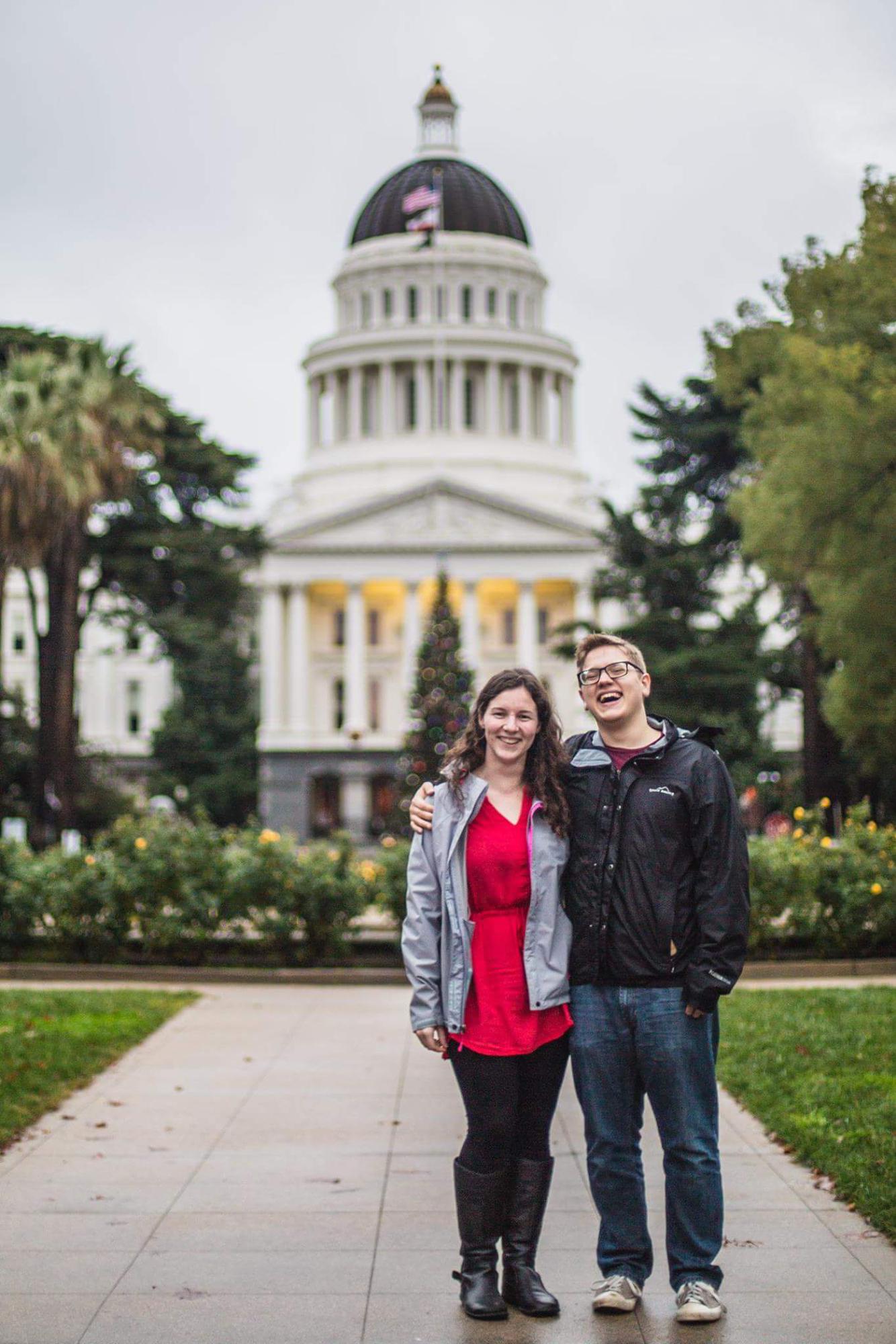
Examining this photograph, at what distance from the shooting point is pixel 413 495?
80.8 meters

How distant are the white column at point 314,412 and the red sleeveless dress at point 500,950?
299 ft

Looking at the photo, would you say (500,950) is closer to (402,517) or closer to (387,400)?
(402,517)

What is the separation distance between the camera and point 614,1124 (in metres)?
5.95

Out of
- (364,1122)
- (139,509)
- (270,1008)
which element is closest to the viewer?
(364,1122)

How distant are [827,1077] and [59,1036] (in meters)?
5.12

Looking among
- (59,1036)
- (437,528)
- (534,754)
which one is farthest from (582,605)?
(534,754)

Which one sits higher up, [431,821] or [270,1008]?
[431,821]

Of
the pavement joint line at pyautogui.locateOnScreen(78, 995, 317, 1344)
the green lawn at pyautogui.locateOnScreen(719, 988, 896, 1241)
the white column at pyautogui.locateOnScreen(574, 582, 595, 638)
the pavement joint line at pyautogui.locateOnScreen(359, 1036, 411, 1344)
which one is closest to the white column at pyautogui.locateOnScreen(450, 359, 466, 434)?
the white column at pyautogui.locateOnScreen(574, 582, 595, 638)

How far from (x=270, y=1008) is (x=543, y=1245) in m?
8.34

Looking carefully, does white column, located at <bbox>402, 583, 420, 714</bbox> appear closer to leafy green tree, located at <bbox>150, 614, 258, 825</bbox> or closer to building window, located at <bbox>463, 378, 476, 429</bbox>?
leafy green tree, located at <bbox>150, 614, 258, 825</bbox>

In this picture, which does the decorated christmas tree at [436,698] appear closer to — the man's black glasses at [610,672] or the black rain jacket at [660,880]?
the man's black glasses at [610,672]

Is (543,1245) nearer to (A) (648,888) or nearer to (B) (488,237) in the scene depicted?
(A) (648,888)

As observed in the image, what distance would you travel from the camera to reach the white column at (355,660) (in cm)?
8175

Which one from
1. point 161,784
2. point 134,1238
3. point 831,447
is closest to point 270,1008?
point 134,1238
